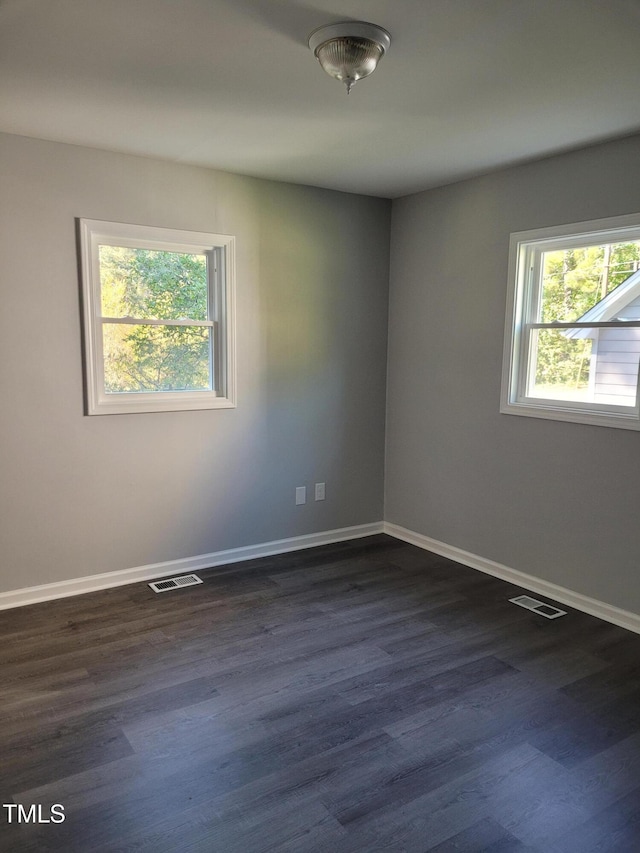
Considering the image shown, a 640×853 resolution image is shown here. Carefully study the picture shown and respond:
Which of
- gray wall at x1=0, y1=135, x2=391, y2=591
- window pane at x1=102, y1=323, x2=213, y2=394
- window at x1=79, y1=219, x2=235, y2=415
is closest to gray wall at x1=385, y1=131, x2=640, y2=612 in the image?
gray wall at x1=0, y1=135, x2=391, y2=591

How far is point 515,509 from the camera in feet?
12.2

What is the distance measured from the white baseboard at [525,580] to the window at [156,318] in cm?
170

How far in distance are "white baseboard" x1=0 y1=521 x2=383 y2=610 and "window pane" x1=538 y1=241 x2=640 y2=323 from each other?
6.89 ft

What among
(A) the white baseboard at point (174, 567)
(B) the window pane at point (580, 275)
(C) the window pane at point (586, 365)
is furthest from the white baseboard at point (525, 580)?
(B) the window pane at point (580, 275)

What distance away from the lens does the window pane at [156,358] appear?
3.54m

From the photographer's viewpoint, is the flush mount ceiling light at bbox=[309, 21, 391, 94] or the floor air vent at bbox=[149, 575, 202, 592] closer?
the flush mount ceiling light at bbox=[309, 21, 391, 94]

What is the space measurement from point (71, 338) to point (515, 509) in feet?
9.16

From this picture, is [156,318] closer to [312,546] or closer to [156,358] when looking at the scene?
[156,358]

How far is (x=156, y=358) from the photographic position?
3.69 m

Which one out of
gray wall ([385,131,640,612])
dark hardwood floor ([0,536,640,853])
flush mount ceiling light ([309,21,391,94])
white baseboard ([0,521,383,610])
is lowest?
dark hardwood floor ([0,536,640,853])

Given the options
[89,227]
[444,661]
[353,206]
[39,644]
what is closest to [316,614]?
[444,661]

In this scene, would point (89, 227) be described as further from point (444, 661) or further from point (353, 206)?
point (444, 661)

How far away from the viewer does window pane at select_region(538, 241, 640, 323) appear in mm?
3184

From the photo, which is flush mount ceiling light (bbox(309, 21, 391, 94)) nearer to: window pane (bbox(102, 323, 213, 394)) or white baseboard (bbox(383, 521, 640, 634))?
window pane (bbox(102, 323, 213, 394))
